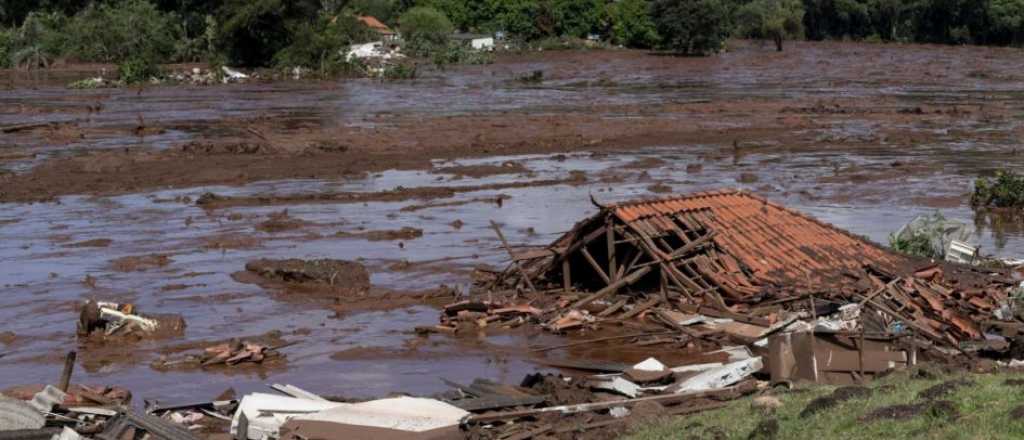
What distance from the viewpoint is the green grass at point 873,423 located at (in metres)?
7.15

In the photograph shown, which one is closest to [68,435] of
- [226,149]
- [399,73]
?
[226,149]

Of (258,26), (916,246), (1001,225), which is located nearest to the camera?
(916,246)

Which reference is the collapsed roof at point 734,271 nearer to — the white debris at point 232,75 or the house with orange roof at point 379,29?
the white debris at point 232,75

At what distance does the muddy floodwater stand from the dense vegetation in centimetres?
1472

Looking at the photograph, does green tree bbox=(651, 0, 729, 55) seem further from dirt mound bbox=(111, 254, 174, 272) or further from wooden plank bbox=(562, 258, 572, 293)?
wooden plank bbox=(562, 258, 572, 293)

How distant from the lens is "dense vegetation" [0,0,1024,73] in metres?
68.0

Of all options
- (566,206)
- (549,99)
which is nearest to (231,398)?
(566,206)

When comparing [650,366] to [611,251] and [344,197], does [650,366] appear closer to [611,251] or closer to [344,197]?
[611,251]

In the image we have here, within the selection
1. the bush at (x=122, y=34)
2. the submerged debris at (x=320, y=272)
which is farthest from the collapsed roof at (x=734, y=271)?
the bush at (x=122, y=34)

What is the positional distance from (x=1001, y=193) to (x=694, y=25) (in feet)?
193

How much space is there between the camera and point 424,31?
88.0 metres

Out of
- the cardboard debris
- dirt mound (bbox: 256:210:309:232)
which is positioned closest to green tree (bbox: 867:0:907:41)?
dirt mound (bbox: 256:210:309:232)

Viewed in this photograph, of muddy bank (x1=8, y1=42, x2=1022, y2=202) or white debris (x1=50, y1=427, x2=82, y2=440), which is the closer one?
white debris (x1=50, y1=427, x2=82, y2=440)

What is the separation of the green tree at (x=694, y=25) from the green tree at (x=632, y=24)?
536 centimetres
